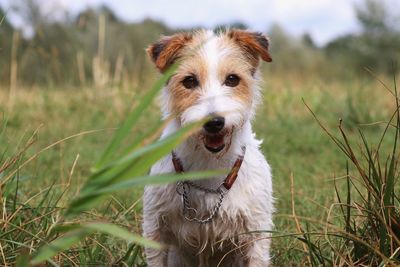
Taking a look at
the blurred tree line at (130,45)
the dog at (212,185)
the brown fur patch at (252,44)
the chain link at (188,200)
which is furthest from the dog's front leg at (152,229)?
the blurred tree line at (130,45)

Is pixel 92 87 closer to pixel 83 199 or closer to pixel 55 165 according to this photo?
pixel 55 165

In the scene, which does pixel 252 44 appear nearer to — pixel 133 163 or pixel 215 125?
pixel 215 125

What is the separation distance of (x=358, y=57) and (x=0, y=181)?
95.0ft

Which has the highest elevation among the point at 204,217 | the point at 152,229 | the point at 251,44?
the point at 251,44

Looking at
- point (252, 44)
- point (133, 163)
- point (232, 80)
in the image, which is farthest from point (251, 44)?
point (133, 163)

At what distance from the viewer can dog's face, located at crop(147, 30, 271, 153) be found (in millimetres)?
3471

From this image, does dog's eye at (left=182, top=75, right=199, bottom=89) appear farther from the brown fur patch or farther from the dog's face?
the brown fur patch

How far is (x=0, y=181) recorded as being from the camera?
369 centimetres

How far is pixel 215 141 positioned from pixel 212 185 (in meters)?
0.28

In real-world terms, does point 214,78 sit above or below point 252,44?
below

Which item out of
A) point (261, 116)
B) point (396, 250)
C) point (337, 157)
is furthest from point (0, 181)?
point (261, 116)

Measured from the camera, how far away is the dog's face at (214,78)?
3471 millimetres

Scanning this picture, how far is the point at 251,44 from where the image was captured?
4004 mm

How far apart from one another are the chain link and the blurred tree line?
372 inches
